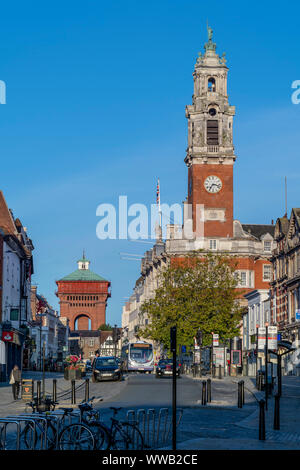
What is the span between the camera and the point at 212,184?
371ft

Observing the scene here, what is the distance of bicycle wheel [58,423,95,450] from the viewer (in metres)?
14.6

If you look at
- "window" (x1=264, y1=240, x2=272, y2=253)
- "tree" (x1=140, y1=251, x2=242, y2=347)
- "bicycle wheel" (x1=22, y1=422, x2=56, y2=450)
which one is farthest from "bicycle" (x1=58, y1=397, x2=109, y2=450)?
"window" (x1=264, y1=240, x2=272, y2=253)

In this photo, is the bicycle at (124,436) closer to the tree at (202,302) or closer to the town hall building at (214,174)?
the tree at (202,302)

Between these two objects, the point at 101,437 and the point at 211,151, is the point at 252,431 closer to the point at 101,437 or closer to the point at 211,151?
the point at 101,437

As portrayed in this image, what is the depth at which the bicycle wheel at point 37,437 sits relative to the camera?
1437 cm

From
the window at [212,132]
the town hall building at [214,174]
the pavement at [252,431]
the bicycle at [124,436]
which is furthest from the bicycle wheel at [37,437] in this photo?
the window at [212,132]

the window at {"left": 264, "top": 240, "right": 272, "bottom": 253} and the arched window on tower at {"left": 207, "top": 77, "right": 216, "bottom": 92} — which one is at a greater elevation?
the arched window on tower at {"left": 207, "top": 77, "right": 216, "bottom": 92}

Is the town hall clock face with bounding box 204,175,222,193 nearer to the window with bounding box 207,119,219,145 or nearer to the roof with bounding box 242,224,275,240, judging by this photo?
the window with bounding box 207,119,219,145

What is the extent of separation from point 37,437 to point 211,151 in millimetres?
99729

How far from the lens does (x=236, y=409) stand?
2903 cm

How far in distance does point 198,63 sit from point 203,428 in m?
96.2

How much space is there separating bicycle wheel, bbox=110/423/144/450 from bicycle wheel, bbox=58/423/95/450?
544 millimetres

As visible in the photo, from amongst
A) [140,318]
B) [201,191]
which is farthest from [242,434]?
[140,318]
